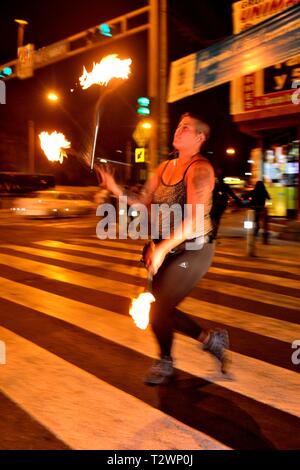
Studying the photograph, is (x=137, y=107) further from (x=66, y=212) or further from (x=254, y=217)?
(x=66, y=212)

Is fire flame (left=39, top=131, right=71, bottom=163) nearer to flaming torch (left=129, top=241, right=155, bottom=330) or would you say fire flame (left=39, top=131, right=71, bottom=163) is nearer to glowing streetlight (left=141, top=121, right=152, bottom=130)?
flaming torch (left=129, top=241, right=155, bottom=330)

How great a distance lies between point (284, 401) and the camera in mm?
3854

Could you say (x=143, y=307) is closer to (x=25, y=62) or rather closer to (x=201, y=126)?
(x=201, y=126)

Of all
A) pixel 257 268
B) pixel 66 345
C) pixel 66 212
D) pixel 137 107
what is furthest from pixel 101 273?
pixel 66 212

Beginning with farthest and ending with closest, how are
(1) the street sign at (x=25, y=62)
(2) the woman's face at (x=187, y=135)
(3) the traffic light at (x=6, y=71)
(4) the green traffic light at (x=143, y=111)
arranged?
1. (3) the traffic light at (x=6, y=71)
2. (1) the street sign at (x=25, y=62)
3. (4) the green traffic light at (x=143, y=111)
4. (2) the woman's face at (x=187, y=135)

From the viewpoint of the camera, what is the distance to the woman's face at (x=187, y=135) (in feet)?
12.8

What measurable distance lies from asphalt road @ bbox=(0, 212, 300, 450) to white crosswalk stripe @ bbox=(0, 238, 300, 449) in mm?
11

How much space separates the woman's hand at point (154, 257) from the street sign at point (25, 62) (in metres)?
14.5

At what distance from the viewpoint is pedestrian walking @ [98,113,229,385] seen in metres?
3.67

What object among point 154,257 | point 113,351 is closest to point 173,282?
point 154,257

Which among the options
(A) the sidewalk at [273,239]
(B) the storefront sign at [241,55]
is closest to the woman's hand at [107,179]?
(B) the storefront sign at [241,55]

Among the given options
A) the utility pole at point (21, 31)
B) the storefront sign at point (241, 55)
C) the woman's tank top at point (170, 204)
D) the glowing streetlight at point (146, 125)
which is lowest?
the woman's tank top at point (170, 204)

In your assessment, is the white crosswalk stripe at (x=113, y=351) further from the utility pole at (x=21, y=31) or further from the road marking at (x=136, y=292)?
the utility pole at (x=21, y=31)

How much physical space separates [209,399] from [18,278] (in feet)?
18.0
